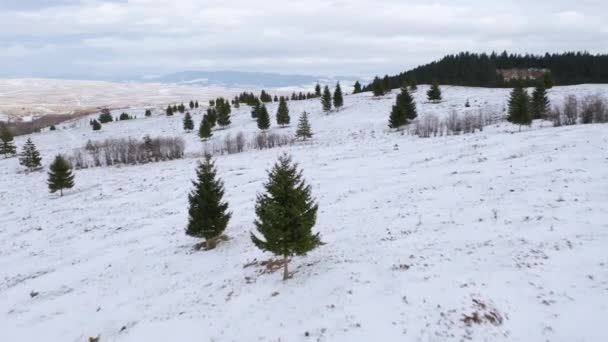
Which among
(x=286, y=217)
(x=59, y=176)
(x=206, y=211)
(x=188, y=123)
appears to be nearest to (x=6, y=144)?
(x=188, y=123)

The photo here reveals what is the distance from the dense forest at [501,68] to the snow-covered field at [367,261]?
70716mm

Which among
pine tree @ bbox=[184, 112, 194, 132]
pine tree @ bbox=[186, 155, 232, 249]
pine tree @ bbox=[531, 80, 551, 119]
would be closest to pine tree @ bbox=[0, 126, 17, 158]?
pine tree @ bbox=[184, 112, 194, 132]

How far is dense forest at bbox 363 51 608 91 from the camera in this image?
325 ft

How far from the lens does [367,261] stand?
639 inches

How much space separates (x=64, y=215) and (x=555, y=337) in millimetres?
39150

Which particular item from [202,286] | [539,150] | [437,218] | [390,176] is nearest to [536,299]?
[437,218]

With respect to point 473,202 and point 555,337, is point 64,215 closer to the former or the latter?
point 473,202

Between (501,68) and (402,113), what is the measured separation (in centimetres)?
8414

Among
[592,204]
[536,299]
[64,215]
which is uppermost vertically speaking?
[592,204]

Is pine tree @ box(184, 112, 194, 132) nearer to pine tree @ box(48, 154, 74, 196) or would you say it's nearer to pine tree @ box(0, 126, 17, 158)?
pine tree @ box(0, 126, 17, 158)

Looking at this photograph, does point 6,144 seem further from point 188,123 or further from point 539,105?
point 539,105

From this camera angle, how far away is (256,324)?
13.3 metres

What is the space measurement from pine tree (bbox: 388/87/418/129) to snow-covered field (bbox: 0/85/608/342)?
905 inches

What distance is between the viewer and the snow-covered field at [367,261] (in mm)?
12133
